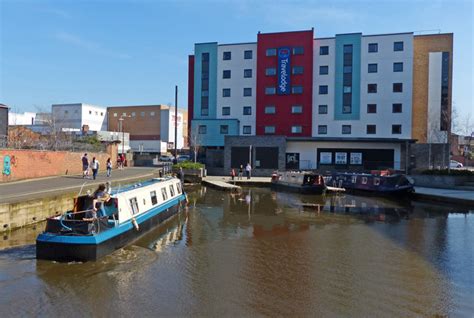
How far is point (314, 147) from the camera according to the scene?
146ft

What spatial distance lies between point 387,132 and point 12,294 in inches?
1745

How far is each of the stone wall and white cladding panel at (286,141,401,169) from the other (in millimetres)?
2290

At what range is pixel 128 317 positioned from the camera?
25.2ft

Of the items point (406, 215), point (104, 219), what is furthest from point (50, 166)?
point (406, 215)

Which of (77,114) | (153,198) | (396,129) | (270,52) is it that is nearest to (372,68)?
(396,129)

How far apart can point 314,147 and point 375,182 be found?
14.6 meters

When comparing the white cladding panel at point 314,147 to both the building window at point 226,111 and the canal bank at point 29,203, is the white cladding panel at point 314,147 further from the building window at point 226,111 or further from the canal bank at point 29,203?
the canal bank at point 29,203

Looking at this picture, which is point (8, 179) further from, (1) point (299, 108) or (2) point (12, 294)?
(1) point (299, 108)

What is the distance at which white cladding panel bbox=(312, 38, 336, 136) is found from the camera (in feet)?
159

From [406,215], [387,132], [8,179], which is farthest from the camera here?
[387,132]

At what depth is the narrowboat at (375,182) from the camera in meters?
28.3

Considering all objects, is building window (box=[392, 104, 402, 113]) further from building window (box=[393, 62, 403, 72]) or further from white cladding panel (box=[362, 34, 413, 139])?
building window (box=[393, 62, 403, 72])

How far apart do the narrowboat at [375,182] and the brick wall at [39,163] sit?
19992 millimetres

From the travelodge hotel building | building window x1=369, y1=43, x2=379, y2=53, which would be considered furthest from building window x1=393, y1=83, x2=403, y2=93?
building window x1=369, y1=43, x2=379, y2=53
